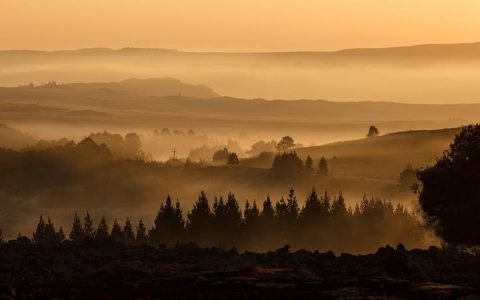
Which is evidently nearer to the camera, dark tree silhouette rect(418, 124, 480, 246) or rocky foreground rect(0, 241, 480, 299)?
rocky foreground rect(0, 241, 480, 299)

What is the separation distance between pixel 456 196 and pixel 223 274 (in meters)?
36.0

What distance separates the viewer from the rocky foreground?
56.9m

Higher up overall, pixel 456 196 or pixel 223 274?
pixel 456 196

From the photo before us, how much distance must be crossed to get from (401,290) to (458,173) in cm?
3614

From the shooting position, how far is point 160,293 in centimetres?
5719

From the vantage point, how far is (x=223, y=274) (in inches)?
2502

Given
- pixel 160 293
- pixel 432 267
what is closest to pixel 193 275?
pixel 160 293

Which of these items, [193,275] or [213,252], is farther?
[213,252]

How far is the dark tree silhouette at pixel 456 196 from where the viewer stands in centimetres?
8938

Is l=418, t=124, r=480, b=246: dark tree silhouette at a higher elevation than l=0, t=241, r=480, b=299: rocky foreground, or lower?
higher

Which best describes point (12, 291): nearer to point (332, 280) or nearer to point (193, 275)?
point (193, 275)

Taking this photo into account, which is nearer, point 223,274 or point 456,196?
point 223,274

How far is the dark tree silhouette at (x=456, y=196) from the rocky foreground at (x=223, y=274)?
1021 centimetres

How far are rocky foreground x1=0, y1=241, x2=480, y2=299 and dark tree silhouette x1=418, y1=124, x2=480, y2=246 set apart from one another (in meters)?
10.2
